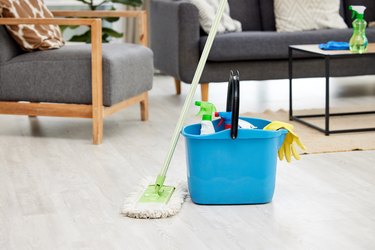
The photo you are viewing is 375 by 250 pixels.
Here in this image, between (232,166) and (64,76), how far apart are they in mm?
1449

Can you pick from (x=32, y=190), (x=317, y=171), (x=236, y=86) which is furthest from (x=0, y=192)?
(x=317, y=171)

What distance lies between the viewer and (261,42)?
470 cm

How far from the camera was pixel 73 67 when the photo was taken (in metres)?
3.81

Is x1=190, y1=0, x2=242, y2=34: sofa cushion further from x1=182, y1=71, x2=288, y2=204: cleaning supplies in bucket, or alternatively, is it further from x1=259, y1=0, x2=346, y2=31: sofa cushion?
x1=182, y1=71, x2=288, y2=204: cleaning supplies in bucket

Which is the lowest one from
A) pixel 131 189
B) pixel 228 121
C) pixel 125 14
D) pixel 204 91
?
pixel 131 189

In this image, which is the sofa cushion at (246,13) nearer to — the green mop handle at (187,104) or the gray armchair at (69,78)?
the gray armchair at (69,78)

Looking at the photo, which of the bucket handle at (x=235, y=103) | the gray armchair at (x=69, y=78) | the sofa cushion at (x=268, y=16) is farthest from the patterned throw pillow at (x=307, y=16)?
the bucket handle at (x=235, y=103)

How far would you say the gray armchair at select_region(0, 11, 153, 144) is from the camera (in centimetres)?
375

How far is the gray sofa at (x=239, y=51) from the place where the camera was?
15.3ft

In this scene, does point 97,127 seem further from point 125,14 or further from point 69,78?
point 125,14

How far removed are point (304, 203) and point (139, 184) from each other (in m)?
0.61

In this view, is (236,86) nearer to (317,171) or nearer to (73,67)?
(317,171)

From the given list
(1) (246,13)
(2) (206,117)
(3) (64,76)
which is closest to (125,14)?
(3) (64,76)

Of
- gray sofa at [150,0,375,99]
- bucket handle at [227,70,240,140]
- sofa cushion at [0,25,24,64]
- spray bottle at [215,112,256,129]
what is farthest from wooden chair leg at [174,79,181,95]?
bucket handle at [227,70,240,140]
